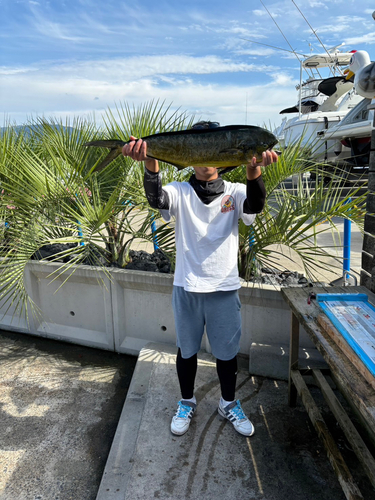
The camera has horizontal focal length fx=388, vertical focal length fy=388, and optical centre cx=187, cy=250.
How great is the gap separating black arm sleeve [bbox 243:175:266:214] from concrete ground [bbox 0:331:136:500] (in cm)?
188

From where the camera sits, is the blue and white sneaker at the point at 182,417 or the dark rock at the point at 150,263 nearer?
the blue and white sneaker at the point at 182,417

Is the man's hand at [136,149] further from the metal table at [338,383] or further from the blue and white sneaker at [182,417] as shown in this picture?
the blue and white sneaker at [182,417]

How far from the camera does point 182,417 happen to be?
8.57 ft

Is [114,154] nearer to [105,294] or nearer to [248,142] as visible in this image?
[248,142]

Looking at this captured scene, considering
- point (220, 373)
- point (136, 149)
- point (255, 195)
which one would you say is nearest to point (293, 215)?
point (255, 195)

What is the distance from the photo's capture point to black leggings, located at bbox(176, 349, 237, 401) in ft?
8.46

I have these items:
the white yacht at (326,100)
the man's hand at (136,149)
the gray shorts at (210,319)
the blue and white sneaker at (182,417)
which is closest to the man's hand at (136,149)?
the man's hand at (136,149)

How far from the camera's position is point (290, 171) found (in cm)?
344

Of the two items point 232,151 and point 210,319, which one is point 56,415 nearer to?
point 210,319

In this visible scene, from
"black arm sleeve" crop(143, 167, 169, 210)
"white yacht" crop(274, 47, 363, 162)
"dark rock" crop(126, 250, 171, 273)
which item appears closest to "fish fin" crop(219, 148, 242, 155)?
"black arm sleeve" crop(143, 167, 169, 210)

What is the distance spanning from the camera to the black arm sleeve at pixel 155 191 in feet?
7.03

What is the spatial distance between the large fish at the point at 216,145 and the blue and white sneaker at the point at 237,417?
1.70 m

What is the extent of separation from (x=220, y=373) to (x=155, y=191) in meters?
1.31

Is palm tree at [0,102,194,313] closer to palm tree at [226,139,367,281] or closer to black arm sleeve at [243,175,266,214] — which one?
palm tree at [226,139,367,281]
